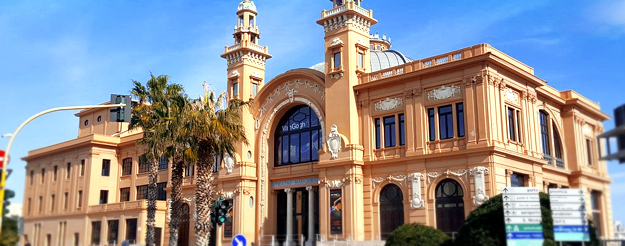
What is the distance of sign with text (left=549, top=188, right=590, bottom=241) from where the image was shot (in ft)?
58.6

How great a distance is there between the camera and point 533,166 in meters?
37.6

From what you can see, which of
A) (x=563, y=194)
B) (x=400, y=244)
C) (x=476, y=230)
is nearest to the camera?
(x=563, y=194)

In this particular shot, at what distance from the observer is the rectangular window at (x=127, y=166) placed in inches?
2377

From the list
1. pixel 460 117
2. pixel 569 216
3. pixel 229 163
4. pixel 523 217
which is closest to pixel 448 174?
pixel 460 117

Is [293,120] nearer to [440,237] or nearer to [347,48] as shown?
[347,48]

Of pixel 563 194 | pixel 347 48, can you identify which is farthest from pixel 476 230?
pixel 347 48


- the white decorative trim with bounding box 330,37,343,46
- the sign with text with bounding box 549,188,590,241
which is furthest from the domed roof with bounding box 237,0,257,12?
the sign with text with bounding box 549,188,590,241

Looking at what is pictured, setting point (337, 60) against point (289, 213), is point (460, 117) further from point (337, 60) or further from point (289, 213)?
point (289, 213)

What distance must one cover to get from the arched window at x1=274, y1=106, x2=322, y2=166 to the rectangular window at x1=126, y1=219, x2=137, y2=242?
15.7 meters

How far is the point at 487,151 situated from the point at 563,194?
16155 millimetres

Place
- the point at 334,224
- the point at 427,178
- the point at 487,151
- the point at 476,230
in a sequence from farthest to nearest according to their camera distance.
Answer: the point at 334,224, the point at 427,178, the point at 487,151, the point at 476,230

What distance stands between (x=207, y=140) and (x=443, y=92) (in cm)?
1424

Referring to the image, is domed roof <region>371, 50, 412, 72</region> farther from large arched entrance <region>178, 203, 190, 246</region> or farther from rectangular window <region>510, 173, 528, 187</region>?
large arched entrance <region>178, 203, 190, 246</region>

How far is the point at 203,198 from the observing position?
33.5 meters
